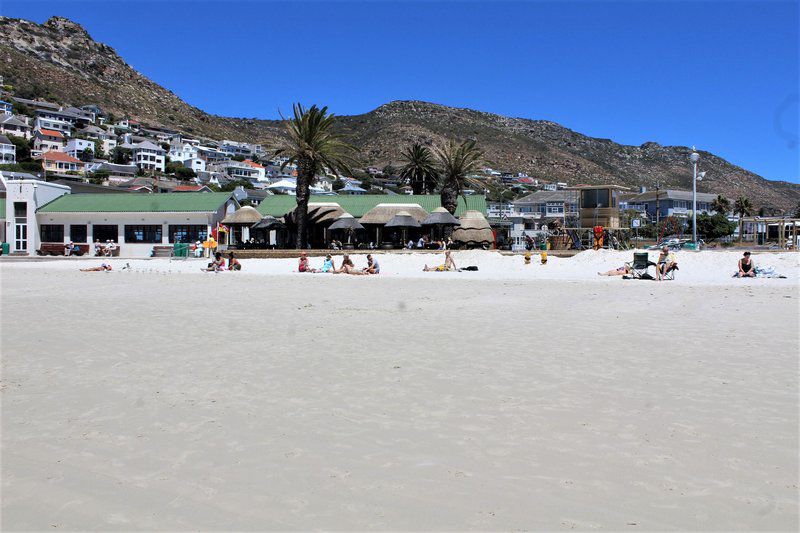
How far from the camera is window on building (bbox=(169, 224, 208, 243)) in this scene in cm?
3859

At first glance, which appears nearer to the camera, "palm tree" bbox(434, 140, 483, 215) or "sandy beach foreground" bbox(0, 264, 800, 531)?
"sandy beach foreground" bbox(0, 264, 800, 531)

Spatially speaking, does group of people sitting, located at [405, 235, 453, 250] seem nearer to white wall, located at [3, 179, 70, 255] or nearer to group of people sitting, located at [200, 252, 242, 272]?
group of people sitting, located at [200, 252, 242, 272]

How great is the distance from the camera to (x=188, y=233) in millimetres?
38719

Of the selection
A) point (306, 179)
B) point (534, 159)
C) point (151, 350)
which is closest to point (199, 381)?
point (151, 350)

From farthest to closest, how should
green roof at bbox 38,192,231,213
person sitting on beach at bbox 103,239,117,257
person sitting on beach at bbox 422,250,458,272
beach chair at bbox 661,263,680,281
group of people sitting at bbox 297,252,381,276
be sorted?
1. green roof at bbox 38,192,231,213
2. person sitting on beach at bbox 103,239,117,257
3. person sitting on beach at bbox 422,250,458,272
4. group of people sitting at bbox 297,252,381,276
5. beach chair at bbox 661,263,680,281

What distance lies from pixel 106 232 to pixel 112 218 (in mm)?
1116

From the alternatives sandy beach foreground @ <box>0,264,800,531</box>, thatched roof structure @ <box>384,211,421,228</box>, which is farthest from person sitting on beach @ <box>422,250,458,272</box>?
sandy beach foreground @ <box>0,264,800,531</box>

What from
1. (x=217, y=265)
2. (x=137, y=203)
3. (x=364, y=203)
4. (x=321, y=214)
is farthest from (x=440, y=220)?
(x=137, y=203)

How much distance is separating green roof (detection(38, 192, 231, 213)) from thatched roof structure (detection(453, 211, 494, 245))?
53.8 ft

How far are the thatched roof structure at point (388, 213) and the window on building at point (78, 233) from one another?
19458mm

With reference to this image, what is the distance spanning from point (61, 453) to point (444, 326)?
21.9 feet

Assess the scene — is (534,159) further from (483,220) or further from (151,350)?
(151,350)

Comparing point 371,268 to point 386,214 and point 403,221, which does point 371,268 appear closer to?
point 403,221

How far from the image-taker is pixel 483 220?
3422cm
